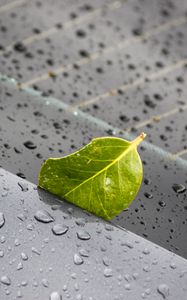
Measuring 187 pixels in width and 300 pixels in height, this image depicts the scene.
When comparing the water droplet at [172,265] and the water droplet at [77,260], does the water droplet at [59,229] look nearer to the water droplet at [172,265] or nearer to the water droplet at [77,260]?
the water droplet at [77,260]

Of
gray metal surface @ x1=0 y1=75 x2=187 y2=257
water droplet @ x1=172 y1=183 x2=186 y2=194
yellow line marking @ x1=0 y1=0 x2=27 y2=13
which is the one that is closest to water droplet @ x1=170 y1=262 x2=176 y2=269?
gray metal surface @ x1=0 y1=75 x2=187 y2=257

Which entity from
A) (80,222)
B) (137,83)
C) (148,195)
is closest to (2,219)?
(80,222)

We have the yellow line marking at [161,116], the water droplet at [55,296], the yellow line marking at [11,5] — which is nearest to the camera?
the water droplet at [55,296]

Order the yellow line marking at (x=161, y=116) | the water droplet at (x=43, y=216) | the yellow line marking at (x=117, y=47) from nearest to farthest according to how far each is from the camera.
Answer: the water droplet at (x=43, y=216)
the yellow line marking at (x=161, y=116)
the yellow line marking at (x=117, y=47)

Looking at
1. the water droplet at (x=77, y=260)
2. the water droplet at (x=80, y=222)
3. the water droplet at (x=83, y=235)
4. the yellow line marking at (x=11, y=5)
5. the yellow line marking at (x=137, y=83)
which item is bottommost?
the yellow line marking at (x=137, y=83)

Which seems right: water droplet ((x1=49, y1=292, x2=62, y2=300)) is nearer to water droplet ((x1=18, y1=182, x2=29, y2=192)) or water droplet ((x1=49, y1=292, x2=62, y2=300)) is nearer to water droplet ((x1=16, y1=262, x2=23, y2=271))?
water droplet ((x1=16, y1=262, x2=23, y2=271))

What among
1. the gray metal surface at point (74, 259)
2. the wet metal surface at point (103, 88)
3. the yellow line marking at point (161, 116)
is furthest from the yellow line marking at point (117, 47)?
the gray metal surface at point (74, 259)

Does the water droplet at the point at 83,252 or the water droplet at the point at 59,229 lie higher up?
the water droplet at the point at 59,229

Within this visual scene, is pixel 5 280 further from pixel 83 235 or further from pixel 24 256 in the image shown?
pixel 83 235
